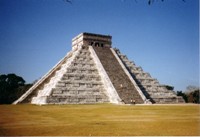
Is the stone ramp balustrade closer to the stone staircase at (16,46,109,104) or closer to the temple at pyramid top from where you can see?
the stone staircase at (16,46,109,104)

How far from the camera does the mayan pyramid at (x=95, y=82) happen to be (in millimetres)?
27750

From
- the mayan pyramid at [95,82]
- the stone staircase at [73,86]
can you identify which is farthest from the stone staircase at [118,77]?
the stone staircase at [73,86]

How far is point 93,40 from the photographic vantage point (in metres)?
40.1

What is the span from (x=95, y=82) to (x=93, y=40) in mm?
10761

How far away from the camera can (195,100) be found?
44562 millimetres

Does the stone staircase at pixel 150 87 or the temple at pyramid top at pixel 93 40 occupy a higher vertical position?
the temple at pyramid top at pixel 93 40

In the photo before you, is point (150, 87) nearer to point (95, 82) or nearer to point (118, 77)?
point (118, 77)

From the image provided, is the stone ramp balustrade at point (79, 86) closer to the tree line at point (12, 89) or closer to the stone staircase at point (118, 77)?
the stone staircase at point (118, 77)

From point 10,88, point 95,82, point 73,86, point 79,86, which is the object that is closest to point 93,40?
point 95,82

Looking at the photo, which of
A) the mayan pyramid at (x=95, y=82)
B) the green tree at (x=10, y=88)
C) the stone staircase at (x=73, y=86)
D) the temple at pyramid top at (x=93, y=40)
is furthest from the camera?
the temple at pyramid top at (x=93, y=40)

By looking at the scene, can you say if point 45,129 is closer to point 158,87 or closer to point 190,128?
point 190,128

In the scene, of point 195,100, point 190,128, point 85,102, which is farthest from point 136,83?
point 190,128

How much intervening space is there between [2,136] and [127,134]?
3.59m

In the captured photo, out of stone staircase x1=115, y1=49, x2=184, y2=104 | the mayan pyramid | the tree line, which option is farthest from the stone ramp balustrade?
the tree line
